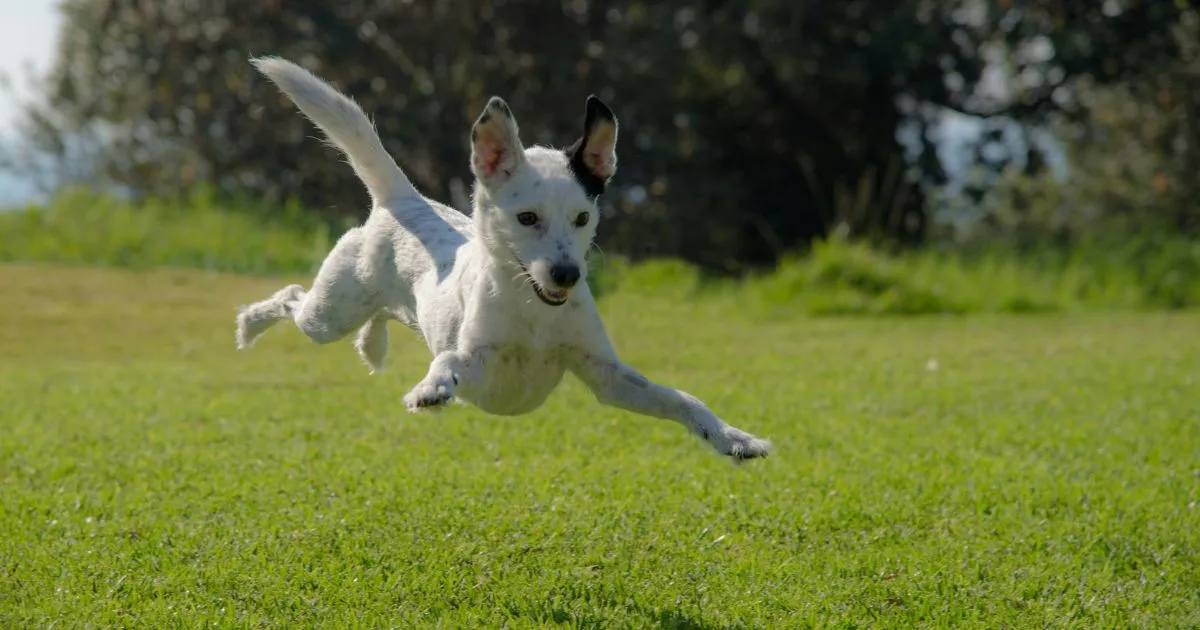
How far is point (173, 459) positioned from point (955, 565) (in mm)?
3948

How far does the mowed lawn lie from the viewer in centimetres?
490

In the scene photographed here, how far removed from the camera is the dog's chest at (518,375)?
16.2 ft

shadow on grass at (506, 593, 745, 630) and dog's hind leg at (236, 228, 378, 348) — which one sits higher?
dog's hind leg at (236, 228, 378, 348)

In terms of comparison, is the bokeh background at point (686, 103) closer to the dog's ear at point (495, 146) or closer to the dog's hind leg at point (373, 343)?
the dog's hind leg at point (373, 343)

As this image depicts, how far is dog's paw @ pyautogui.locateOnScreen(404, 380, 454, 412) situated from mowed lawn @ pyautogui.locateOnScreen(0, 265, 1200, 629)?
32.2 inches

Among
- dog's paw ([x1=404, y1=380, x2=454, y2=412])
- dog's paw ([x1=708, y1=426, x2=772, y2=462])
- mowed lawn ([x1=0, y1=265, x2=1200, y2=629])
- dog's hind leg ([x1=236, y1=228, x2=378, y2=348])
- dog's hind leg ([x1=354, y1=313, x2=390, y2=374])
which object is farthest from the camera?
dog's hind leg ([x1=354, y1=313, x2=390, y2=374])

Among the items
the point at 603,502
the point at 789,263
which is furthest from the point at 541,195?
the point at 789,263

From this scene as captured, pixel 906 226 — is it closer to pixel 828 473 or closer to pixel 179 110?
pixel 179 110

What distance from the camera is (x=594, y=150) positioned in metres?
4.86

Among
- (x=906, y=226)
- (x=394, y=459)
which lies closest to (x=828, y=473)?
(x=394, y=459)

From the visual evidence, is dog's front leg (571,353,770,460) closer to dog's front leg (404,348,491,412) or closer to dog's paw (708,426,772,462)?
dog's paw (708,426,772,462)

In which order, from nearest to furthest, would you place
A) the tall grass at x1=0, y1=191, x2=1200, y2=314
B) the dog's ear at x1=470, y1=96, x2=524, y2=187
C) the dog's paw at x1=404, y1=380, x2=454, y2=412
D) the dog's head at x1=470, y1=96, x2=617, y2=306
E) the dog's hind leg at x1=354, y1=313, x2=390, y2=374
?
the dog's paw at x1=404, y1=380, x2=454, y2=412 → the dog's head at x1=470, y1=96, x2=617, y2=306 → the dog's ear at x1=470, y1=96, x2=524, y2=187 → the dog's hind leg at x1=354, y1=313, x2=390, y2=374 → the tall grass at x1=0, y1=191, x2=1200, y2=314

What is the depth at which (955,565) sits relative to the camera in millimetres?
5395

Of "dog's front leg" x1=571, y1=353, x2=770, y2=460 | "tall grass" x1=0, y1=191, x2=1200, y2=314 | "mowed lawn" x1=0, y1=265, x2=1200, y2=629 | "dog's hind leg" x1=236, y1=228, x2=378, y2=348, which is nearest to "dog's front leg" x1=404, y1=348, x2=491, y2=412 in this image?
"dog's front leg" x1=571, y1=353, x2=770, y2=460
